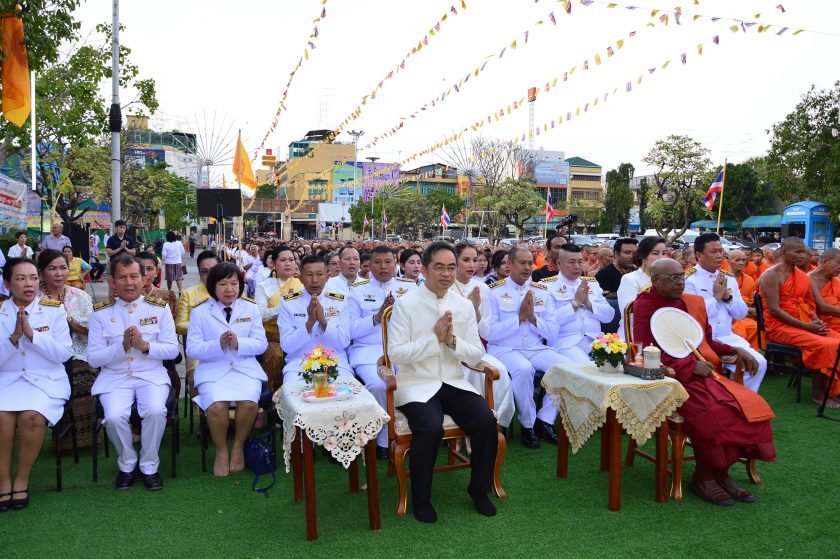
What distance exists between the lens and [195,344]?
5195 millimetres

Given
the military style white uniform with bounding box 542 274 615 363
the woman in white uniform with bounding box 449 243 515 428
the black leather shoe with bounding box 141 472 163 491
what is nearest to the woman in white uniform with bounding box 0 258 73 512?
the black leather shoe with bounding box 141 472 163 491

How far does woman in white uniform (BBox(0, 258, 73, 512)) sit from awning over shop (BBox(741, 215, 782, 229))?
47.3 metres

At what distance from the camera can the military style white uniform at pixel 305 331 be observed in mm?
5652

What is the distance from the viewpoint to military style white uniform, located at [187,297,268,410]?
16.5ft

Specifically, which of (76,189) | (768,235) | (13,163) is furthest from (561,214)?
(13,163)

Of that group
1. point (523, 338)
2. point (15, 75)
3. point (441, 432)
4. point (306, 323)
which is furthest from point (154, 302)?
point (15, 75)

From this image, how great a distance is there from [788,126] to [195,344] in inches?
1278

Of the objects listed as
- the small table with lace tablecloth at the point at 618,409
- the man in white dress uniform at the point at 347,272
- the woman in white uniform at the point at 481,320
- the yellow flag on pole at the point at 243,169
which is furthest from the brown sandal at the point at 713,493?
the yellow flag on pole at the point at 243,169

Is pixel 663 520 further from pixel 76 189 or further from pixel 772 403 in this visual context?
pixel 76 189

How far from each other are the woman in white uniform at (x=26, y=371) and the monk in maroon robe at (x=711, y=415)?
4356 millimetres

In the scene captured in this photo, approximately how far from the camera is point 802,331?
7051 mm

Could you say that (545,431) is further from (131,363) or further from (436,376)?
(131,363)

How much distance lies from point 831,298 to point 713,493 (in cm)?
441

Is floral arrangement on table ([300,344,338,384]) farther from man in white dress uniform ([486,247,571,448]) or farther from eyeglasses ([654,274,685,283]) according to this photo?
eyeglasses ([654,274,685,283])
